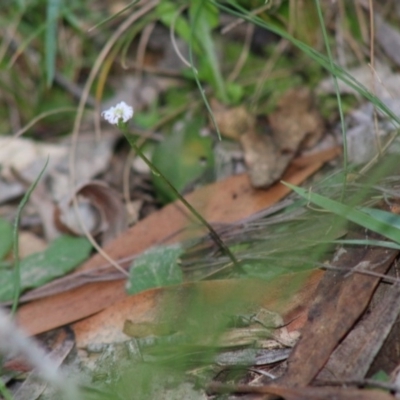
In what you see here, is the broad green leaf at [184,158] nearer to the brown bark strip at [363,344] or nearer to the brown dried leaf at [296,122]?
the brown dried leaf at [296,122]

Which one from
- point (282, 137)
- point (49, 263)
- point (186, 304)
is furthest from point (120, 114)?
point (282, 137)

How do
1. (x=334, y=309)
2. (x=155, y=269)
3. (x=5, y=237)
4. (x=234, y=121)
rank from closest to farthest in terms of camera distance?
(x=334, y=309), (x=155, y=269), (x=5, y=237), (x=234, y=121)

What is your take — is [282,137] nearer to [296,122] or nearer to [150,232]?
[296,122]

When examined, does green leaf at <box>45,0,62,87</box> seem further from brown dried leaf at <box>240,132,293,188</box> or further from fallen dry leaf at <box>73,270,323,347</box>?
fallen dry leaf at <box>73,270,323,347</box>

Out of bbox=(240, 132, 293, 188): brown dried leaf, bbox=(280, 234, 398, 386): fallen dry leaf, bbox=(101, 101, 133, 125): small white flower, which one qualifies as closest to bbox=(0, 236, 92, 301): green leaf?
bbox=(240, 132, 293, 188): brown dried leaf

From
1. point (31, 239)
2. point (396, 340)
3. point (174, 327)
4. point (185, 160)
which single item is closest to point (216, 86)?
point (185, 160)
